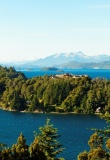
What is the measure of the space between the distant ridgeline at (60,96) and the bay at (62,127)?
5.59 meters

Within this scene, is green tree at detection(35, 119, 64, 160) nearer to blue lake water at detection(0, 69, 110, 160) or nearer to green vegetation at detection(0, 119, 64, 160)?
green vegetation at detection(0, 119, 64, 160)

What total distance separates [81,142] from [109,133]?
46.3 m

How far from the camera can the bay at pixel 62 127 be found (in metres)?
61.3

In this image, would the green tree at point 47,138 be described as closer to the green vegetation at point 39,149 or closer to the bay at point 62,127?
the green vegetation at point 39,149

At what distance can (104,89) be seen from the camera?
11144 centimetres

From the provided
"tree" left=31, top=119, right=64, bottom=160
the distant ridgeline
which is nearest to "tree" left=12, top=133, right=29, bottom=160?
"tree" left=31, top=119, right=64, bottom=160

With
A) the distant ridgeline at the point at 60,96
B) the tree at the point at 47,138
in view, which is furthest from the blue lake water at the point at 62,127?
the tree at the point at 47,138

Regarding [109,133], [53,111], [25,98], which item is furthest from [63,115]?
[109,133]

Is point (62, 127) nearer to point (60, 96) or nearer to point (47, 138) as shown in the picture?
point (60, 96)

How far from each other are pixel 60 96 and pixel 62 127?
1221 inches

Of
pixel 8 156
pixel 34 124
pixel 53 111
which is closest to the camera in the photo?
pixel 8 156

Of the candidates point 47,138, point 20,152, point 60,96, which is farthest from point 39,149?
point 60,96

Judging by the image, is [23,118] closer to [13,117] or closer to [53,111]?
[13,117]

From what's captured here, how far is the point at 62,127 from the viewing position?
8050 centimetres
